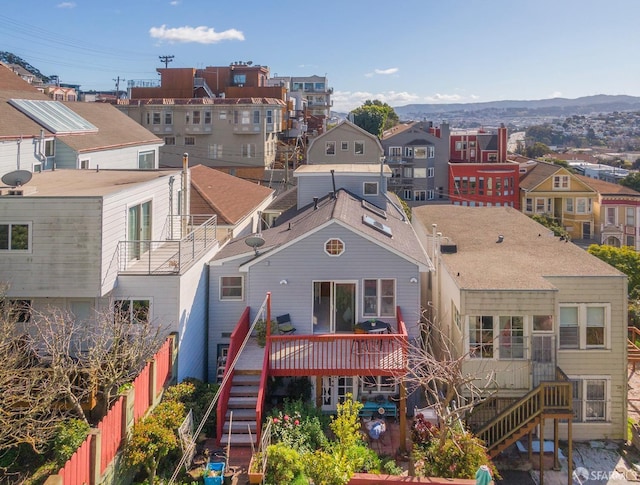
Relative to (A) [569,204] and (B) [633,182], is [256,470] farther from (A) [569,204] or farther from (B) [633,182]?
(B) [633,182]

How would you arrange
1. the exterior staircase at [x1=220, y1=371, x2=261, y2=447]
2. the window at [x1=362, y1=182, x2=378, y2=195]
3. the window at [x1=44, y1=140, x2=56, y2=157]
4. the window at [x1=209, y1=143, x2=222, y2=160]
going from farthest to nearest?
1. the window at [x1=209, y1=143, x2=222, y2=160]
2. the window at [x1=362, y1=182, x2=378, y2=195]
3. the window at [x1=44, y1=140, x2=56, y2=157]
4. the exterior staircase at [x1=220, y1=371, x2=261, y2=447]

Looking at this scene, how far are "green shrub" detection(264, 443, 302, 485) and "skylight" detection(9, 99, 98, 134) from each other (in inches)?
791

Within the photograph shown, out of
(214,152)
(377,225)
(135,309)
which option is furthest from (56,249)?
(214,152)

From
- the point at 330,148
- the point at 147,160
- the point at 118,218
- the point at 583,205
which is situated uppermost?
the point at 330,148

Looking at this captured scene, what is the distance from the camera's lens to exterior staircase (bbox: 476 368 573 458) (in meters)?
16.4

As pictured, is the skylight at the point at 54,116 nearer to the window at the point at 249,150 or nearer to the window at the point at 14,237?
the window at the point at 14,237

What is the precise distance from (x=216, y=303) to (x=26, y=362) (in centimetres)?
642

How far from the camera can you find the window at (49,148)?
2485cm

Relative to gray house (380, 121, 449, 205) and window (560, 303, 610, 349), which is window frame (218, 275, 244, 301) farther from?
gray house (380, 121, 449, 205)

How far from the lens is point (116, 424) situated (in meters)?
12.1

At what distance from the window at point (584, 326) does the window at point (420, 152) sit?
49196mm

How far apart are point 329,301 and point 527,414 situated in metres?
7.76

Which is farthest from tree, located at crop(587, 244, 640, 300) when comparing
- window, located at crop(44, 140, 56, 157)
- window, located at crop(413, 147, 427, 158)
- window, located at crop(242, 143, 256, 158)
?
window, located at crop(242, 143, 256, 158)

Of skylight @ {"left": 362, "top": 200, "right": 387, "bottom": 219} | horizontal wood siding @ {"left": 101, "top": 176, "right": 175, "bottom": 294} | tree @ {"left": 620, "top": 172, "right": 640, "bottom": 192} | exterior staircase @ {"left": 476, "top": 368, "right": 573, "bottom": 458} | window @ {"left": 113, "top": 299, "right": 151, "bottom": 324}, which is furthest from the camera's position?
tree @ {"left": 620, "top": 172, "right": 640, "bottom": 192}
